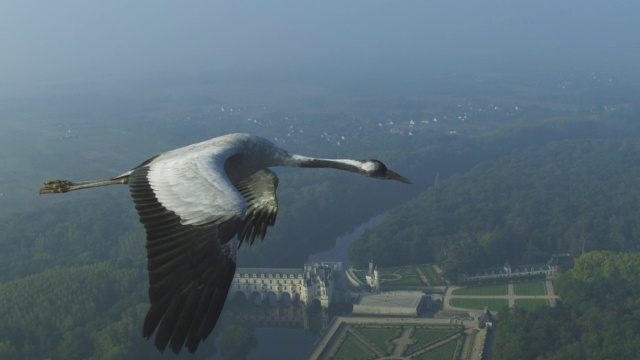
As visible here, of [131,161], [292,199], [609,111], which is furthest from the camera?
[609,111]

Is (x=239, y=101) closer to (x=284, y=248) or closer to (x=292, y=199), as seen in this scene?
(x=292, y=199)

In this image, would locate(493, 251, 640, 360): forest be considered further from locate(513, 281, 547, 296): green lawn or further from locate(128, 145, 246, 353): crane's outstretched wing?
locate(128, 145, 246, 353): crane's outstretched wing

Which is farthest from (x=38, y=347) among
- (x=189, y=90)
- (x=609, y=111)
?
(x=189, y=90)

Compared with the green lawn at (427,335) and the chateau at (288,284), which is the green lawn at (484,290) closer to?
the green lawn at (427,335)

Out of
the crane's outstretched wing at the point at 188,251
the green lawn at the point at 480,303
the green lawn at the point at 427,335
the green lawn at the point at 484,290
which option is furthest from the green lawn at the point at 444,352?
the crane's outstretched wing at the point at 188,251

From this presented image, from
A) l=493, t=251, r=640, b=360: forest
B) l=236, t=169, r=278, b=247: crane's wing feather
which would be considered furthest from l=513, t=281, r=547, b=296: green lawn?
l=236, t=169, r=278, b=247: crane's wing feather
